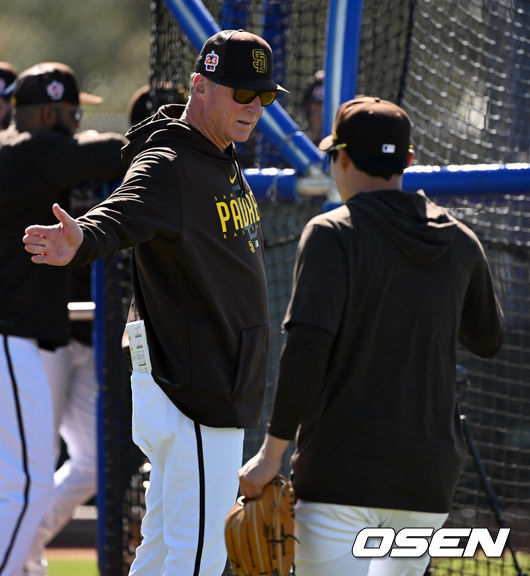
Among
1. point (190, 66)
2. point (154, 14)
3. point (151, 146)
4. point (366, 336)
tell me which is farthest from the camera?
point (190, 66)

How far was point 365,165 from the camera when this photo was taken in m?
2.95

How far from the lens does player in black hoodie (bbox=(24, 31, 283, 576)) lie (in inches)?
115

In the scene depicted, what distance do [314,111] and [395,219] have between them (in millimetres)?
2849

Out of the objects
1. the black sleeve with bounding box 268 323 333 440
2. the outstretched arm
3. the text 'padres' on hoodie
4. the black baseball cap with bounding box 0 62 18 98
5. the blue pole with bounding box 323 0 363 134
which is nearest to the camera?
the outstretched arm

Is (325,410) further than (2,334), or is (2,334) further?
(2,334)

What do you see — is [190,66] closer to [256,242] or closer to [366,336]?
[256,242]

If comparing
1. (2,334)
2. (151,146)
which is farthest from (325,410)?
(2,334)

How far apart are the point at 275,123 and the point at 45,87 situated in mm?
1059

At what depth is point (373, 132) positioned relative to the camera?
2.93 meters

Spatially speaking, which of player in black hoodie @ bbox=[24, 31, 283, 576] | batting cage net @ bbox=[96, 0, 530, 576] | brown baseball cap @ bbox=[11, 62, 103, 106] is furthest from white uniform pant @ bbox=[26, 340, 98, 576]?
player in black hoodie @ bbox=[24, 31, 283, 576]

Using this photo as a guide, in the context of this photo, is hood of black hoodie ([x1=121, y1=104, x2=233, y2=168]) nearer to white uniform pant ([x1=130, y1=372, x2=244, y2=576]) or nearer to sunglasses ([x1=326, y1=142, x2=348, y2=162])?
sunglasses ([x1=326, y1=142, x2=348, y2=162])

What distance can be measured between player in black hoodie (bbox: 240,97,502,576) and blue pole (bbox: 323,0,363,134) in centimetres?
105

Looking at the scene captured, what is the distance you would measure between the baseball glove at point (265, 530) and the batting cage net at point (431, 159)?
1179mm

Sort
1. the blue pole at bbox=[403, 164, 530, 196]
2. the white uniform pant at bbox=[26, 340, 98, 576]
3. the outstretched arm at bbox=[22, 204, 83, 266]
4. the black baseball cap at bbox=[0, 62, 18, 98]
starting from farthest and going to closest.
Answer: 1. the black baseball cap at bbox=[0, 62, 18, 98]
2. the white uniform pant at bbox=[26, 340, 98, 576]
3. the blue pole at bbox=[403, 164, 530, 196]
4. the outstretched arm at bbox=[22, 204, 83, 266]
